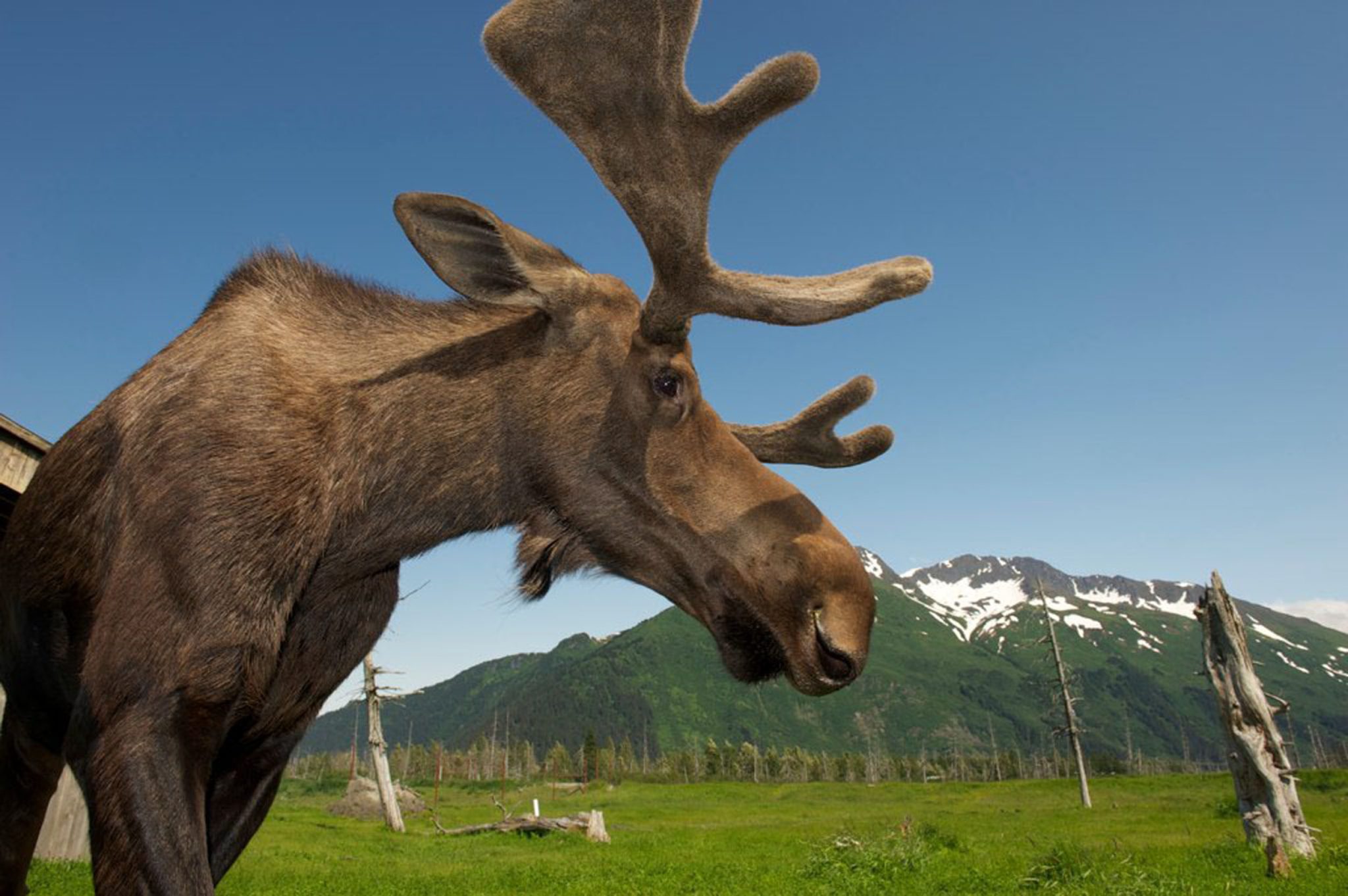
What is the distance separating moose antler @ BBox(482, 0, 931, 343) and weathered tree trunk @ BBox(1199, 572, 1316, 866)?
52.7ft

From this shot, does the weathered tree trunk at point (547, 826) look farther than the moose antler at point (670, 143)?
Yes

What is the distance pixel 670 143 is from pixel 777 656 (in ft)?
6.11

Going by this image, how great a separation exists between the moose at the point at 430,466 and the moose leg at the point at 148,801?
0.05 metres

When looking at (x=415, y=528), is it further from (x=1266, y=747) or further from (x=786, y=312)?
(x=1266, y=747)

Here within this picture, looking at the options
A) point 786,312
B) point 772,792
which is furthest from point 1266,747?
point 772,792

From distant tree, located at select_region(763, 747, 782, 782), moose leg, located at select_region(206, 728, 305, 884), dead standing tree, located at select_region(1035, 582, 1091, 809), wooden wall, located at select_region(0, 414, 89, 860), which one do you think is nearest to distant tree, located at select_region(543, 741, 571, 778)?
distant tree, located at select_region(763, 747, 782, 782)

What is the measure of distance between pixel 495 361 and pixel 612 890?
13618mm

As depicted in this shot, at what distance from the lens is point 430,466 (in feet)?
9.27

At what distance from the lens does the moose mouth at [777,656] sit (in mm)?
2596

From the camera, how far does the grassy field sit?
1364cm

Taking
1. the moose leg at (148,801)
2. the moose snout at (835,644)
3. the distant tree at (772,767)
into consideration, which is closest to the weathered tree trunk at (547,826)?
the moose snout at (835,644)

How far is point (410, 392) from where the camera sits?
9.57 feet

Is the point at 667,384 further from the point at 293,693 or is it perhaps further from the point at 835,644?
the point at 293,693

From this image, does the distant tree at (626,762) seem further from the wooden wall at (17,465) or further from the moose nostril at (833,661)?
the moose nostril at (833,661)
